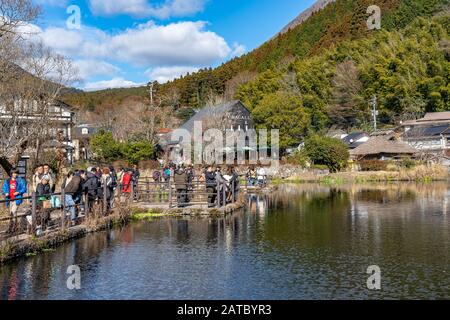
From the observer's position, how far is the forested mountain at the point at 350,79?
188 ft

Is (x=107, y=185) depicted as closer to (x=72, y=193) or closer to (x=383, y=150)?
(x=72, y=193)

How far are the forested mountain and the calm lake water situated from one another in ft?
129

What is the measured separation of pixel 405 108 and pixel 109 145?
3357 centimetres

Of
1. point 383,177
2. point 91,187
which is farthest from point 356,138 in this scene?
point 91,187

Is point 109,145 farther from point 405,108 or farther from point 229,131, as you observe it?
point 405,108

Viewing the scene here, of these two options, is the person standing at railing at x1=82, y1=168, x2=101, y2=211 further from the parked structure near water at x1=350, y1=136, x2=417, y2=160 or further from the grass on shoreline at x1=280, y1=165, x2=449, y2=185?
the parked structure near water at x1=350, y1=136, x2=417, y2=160

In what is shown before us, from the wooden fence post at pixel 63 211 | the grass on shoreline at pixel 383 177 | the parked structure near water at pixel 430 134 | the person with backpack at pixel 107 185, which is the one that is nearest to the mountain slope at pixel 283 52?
the parked structure near water at pixel 430 134

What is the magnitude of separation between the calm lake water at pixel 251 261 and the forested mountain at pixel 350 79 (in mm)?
39245

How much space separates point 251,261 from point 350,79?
189ft

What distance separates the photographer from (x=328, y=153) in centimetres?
4369

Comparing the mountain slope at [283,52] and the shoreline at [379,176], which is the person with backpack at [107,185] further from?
the mountain slope at [283,52]
